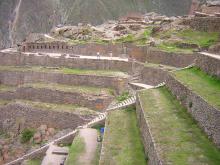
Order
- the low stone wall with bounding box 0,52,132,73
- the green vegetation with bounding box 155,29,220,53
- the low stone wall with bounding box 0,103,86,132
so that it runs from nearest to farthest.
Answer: the low stone wall with bounding box 0,103,86,132 < the green vegetation with bounding box 155,29,220,53 < the low stone wall with bounding box 0,52,132,73

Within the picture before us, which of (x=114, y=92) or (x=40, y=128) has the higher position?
(x=114, y=92)

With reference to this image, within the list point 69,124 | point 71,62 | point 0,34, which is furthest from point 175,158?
point 0,34

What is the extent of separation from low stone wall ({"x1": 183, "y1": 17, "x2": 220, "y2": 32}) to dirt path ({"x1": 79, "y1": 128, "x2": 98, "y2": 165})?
13.2 m

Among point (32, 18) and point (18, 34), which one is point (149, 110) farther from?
point (32, 18)

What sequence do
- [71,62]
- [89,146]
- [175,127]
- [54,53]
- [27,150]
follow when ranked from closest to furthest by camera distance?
[175,127], [89,146], [27,150], [71,62], [54,53]

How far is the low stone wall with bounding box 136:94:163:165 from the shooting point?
1298cm

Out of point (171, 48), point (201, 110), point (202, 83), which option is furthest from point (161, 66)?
point (201, 110)

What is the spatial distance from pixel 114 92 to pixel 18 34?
80329 millimetres

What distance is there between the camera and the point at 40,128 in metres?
27.7

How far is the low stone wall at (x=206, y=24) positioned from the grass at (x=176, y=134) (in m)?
13.4

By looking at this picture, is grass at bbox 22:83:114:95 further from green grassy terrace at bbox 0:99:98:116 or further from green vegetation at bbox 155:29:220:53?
green vegetation at bbox 155:29:220:53

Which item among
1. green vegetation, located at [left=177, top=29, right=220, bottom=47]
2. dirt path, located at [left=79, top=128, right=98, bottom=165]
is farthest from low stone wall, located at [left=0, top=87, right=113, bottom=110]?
green vegetation, located at [left=177, top=29, right=220, bottom=47]

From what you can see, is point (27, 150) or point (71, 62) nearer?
point (27, 150)

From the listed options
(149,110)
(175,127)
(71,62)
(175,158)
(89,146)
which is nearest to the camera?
(175,158)
